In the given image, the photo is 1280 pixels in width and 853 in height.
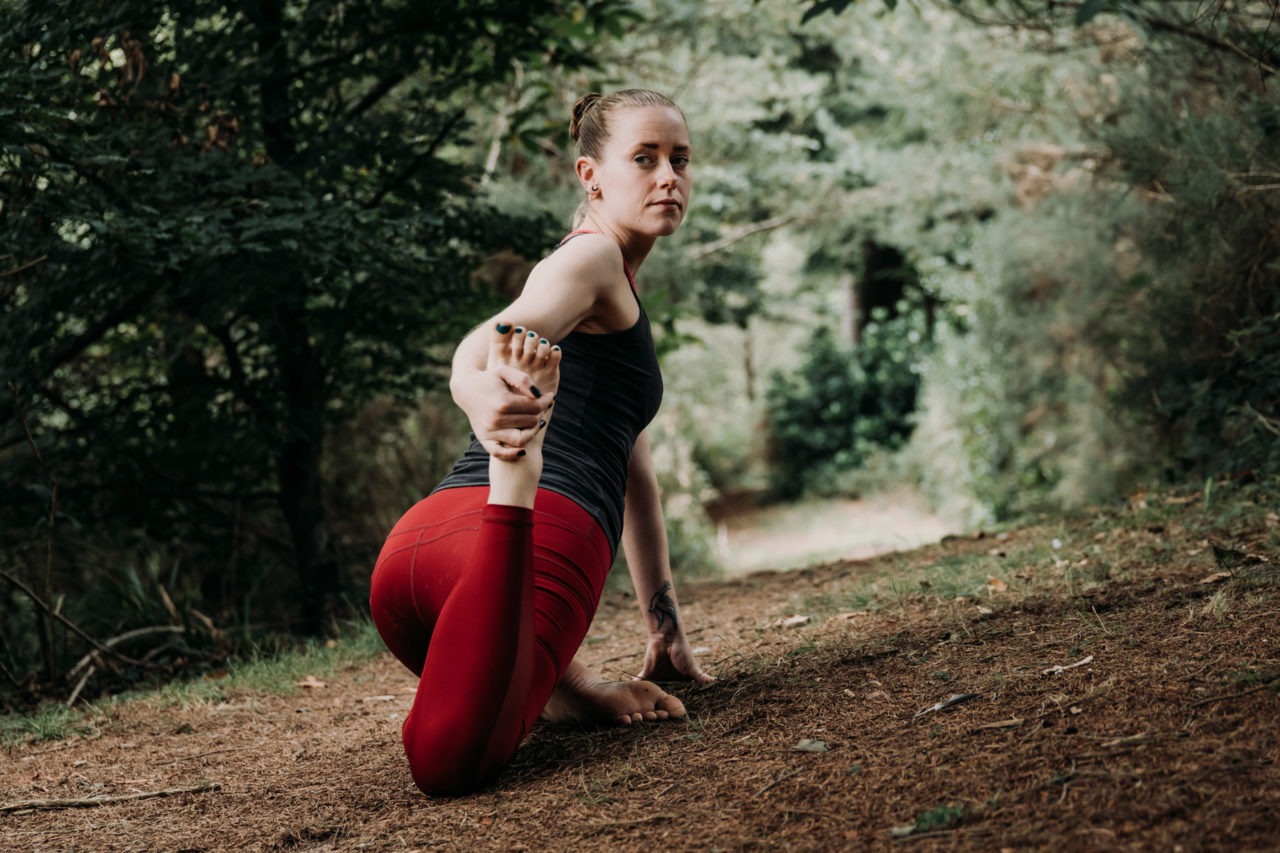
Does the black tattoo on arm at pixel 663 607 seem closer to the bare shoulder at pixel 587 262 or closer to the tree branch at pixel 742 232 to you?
the bare shoulder at pixel 587 262

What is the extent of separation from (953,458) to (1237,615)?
32.2 feet

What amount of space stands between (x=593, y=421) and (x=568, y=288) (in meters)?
0.39

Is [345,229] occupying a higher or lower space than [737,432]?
higher

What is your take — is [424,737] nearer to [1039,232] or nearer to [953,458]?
[1039,232]

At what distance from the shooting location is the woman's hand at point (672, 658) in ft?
9.93

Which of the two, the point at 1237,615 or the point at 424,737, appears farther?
the point at 1237,615

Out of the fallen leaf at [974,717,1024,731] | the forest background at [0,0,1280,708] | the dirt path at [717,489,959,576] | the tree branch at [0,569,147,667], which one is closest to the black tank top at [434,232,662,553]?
the fallen leaf at [974,717,1024,731]

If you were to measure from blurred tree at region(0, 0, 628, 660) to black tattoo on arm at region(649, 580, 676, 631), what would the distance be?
2105 mm

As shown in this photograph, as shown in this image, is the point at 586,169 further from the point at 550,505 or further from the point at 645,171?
the point at 550,505

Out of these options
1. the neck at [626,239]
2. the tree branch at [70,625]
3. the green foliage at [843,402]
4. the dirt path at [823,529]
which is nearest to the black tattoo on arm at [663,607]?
the neck at [626,239]

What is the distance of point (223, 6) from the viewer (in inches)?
184

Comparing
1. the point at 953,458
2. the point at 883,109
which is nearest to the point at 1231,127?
the point at 953,458

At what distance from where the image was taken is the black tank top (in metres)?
2.55

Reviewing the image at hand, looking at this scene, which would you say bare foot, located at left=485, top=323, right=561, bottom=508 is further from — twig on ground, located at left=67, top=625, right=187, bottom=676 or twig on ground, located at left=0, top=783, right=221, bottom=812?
twig on ground, located at left=67, top=625, right=187, bottom=676
